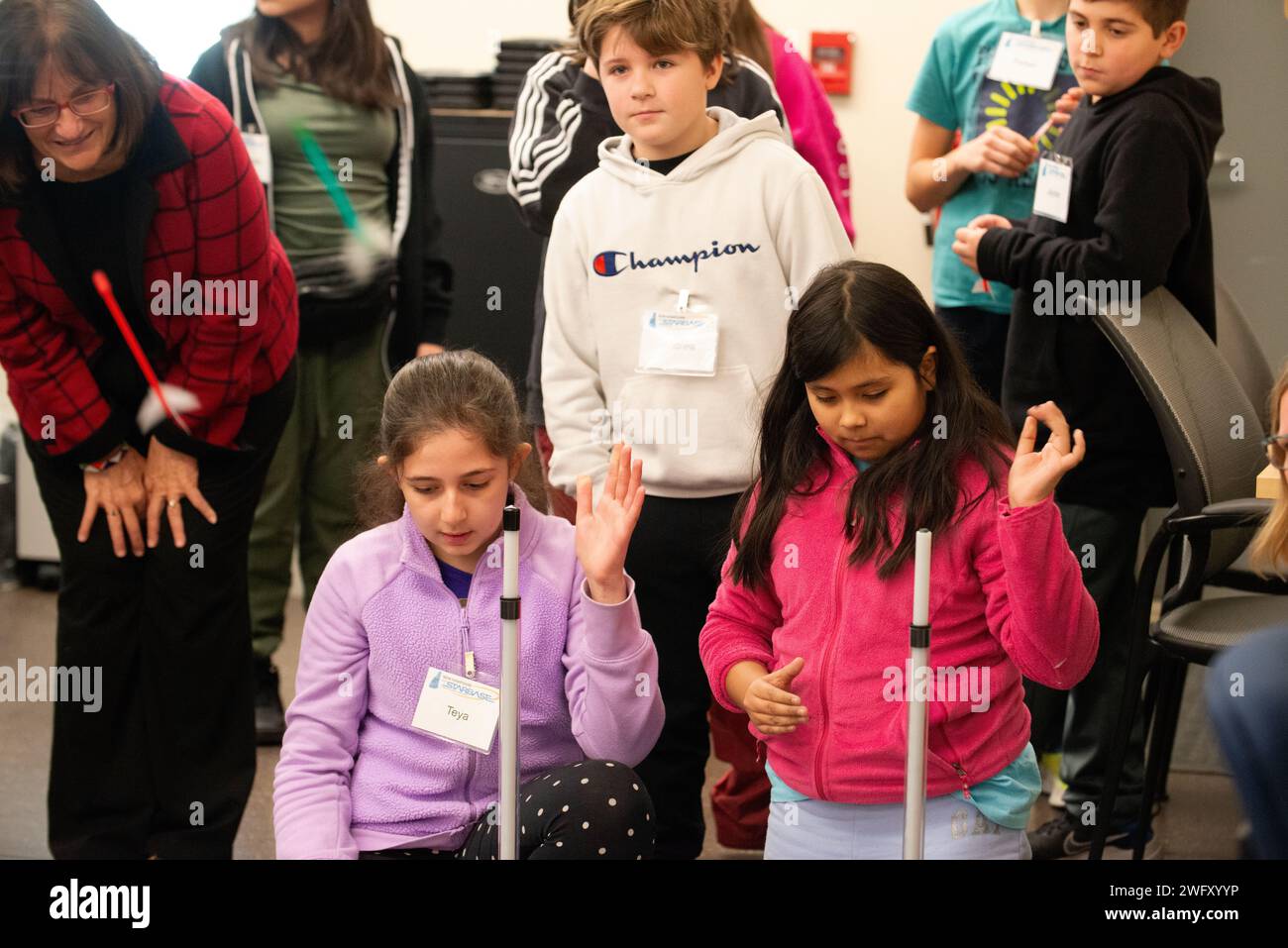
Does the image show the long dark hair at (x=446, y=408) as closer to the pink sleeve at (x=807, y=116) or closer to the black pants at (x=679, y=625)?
the black pants at (x=679, y=625)

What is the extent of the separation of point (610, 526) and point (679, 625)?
59 centimetres

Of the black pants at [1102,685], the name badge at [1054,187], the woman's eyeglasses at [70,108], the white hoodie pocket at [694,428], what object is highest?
the woman's eyeglasses at [70,108]

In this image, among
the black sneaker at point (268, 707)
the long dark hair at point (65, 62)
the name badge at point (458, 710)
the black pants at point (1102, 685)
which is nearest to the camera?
the name badge at point (458, 710)

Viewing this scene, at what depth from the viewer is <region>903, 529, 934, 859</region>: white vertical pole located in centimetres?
165

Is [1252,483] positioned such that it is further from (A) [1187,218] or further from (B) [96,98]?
(B) [96,98]

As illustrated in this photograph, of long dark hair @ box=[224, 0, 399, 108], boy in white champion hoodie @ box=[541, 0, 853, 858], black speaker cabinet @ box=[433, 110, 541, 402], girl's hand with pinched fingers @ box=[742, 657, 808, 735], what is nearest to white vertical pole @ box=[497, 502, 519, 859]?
girl's hand with pinched fingers @ box=[742, 657, 808, 735]

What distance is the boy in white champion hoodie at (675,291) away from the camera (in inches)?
88.7

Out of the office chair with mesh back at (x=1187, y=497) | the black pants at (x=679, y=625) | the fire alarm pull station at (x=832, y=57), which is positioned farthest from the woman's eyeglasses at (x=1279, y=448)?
the fire alarm pull station at (x=832, y=57)

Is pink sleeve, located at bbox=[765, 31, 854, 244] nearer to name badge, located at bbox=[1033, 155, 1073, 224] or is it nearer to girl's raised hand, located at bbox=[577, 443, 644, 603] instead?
name badge, located at bbox=[1033, 155, 1073, 224]

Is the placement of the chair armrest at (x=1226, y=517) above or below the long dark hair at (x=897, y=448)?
below

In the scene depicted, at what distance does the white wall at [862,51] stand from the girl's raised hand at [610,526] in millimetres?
2736

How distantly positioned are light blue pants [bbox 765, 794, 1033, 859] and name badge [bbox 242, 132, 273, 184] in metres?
1.80

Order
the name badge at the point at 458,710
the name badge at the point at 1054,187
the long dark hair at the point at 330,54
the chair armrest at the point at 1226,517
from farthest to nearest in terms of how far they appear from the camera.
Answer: the long dark hair at the point at 330,54 < the name badge at the point at 1054,187 < the chair armrest at the point at 1226,517 < the name badge at the point at 458,710

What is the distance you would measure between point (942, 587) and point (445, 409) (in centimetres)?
68
